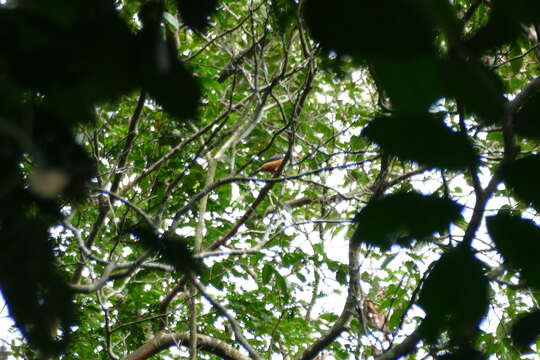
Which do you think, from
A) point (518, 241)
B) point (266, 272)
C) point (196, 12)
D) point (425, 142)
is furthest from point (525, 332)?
point (266, 272)

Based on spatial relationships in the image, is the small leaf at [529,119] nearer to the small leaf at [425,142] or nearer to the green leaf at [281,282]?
the small leaf at [425,142]

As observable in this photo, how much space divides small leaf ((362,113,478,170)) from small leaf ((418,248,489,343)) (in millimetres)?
131

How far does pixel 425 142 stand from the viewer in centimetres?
38

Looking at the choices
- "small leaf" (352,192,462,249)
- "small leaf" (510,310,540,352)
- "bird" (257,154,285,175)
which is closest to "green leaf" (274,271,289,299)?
"bird" (257,154,285,175)

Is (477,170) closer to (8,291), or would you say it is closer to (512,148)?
(512,148)

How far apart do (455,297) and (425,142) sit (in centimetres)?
17

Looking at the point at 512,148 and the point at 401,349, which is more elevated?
the point at 401,349

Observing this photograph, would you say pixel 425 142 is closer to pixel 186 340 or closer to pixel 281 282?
pixel 281 282

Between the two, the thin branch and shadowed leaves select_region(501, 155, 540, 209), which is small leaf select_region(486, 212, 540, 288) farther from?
the thin branch

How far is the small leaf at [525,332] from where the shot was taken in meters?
0.57

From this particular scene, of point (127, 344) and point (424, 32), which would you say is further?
point (127, 344)

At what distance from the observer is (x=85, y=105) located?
319 millimetres

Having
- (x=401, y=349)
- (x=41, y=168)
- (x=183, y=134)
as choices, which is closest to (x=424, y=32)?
(x=41, y=168)

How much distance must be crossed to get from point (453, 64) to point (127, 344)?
4.01 metres
